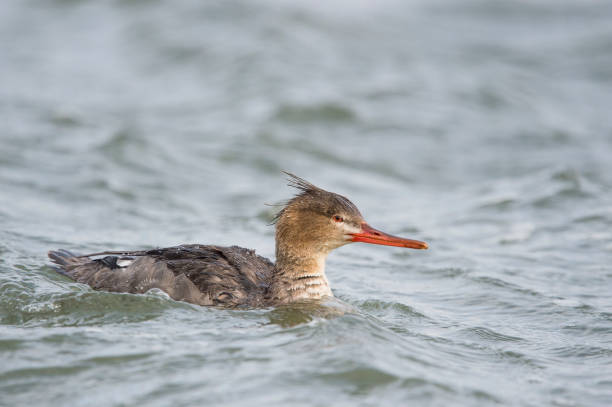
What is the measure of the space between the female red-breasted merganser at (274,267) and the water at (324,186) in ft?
0.58

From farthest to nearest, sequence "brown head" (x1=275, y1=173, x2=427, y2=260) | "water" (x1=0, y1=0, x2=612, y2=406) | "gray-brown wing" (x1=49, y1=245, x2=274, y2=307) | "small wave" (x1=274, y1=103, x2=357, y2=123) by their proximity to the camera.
A: "small wave" (x1=274, y1=103, x2=357, y2=123) < "brown head" (x1=275, y1=173, x2=427, y2=260) < "gray-brown wing" (x1=49, y1=245, x2=274, y2=307) < "water" (x1=0, y1=0, x2=612, y2=406)

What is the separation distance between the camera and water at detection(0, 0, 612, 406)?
18.9 ft

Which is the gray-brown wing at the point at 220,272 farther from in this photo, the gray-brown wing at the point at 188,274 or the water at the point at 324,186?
the water at the point at 324,186

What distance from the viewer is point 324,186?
13.0 meters

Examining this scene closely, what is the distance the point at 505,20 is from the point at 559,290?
632 inches

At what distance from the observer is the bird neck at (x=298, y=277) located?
23.1 ft

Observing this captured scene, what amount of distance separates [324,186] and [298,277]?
6005 millimetres

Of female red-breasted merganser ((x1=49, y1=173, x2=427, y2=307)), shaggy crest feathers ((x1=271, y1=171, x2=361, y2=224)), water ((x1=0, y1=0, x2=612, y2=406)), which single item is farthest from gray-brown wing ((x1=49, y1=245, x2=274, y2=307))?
shaggy crest feathers ((x1=271, y1=171, x2=361, y2=224))

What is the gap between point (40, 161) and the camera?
1252cm

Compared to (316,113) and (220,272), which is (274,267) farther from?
(316,113)

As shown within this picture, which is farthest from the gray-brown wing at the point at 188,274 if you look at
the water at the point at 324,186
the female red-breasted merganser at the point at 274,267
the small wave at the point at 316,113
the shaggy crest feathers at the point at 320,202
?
the small wave at the point at 316,113

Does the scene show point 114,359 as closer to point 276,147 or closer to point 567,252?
point 567,252

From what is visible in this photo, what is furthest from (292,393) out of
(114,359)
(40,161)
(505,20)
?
(505,20)

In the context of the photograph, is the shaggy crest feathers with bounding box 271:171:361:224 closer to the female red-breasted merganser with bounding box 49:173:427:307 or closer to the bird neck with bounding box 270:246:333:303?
the female red-breasted merganser with bounding box 49:173:427:307
